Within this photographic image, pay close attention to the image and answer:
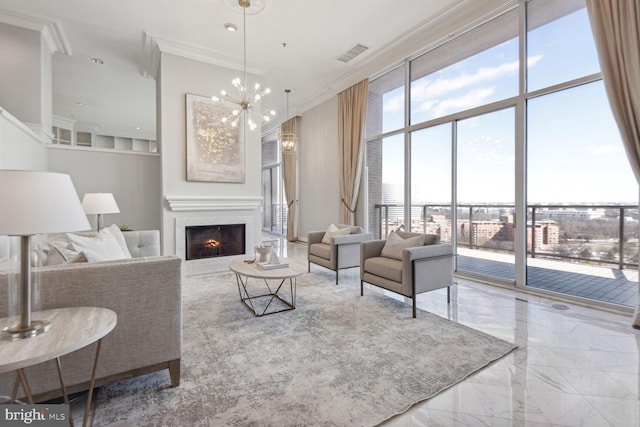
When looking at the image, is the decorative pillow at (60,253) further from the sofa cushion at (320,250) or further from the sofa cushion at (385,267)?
the sofa cushion at (320,250)

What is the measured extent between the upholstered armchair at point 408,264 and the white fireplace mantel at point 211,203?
2.70 m

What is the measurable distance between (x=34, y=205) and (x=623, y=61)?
4.30 metres

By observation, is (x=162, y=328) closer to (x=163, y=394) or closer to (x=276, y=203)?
(x=163, y=394)

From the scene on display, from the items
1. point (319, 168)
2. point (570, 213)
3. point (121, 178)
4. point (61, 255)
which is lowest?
point (61, 255)

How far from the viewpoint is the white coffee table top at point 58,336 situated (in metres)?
1.00

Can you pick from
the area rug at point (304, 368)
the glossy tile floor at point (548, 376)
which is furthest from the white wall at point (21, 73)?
the glossy tile floor at point (548, 376)

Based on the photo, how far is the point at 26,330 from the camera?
1.18m

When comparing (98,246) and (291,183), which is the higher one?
(291,183)

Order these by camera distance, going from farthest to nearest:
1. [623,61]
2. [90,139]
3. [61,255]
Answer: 1. [90,139]
2. [623,61]
3. [61,255]

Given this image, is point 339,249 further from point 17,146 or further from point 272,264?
point 17,146

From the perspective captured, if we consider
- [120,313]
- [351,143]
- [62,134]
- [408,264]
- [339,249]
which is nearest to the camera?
[120,313]

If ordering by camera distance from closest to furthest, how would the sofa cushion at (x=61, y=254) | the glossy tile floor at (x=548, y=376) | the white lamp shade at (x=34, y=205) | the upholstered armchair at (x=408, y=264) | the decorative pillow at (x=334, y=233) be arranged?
the white lamp shade at (x=34, y=205)
the glossy tile floor at (x=548, y=376)
the sofa cushion at (x=61, y=254)
the upholstered armchair at (x=408, y=264)
the decorative pillow at (x=334, y=233)

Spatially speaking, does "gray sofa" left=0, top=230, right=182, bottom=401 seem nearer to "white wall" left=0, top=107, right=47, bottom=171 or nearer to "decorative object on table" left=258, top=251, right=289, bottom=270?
"decorative object on table" left=258, top=251, right=289, bottom=270

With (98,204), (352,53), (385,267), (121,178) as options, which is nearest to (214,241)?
(121,178)
